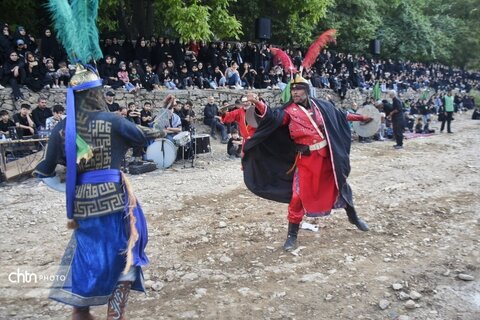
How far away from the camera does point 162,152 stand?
33.2 ft

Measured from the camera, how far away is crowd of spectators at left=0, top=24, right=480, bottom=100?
1170 cm

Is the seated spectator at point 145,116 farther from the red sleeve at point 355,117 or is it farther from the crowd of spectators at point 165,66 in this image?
the red sleeve at point 355,117

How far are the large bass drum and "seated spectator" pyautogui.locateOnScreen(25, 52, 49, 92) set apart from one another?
374 centimetres

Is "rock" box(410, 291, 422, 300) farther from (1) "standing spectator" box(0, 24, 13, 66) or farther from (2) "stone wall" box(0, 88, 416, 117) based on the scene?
(1) "standing spectator" box(0, 24, 13, 66)

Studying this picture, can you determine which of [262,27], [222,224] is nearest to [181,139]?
[222,224]

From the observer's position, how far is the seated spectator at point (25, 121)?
10219 millimetres

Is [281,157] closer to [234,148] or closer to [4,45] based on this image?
[234,148]

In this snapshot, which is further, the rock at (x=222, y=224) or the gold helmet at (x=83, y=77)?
the rock at (x=222, y=224)

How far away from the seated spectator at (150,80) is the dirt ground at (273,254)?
5.65 meters

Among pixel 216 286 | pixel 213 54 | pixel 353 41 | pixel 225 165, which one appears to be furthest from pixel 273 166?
pixel 353 41

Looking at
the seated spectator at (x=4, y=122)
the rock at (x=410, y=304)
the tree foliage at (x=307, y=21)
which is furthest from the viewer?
the tree foliage at (x=307, y=21)

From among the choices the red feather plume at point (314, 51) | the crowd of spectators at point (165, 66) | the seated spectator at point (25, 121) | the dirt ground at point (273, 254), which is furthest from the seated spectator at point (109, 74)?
the red feather plume at point (314, 51)

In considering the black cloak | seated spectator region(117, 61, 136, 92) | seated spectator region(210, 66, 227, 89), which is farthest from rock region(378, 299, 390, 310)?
seated spectator region(210, 66, 227, 89)

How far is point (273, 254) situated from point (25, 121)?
7487 mm
